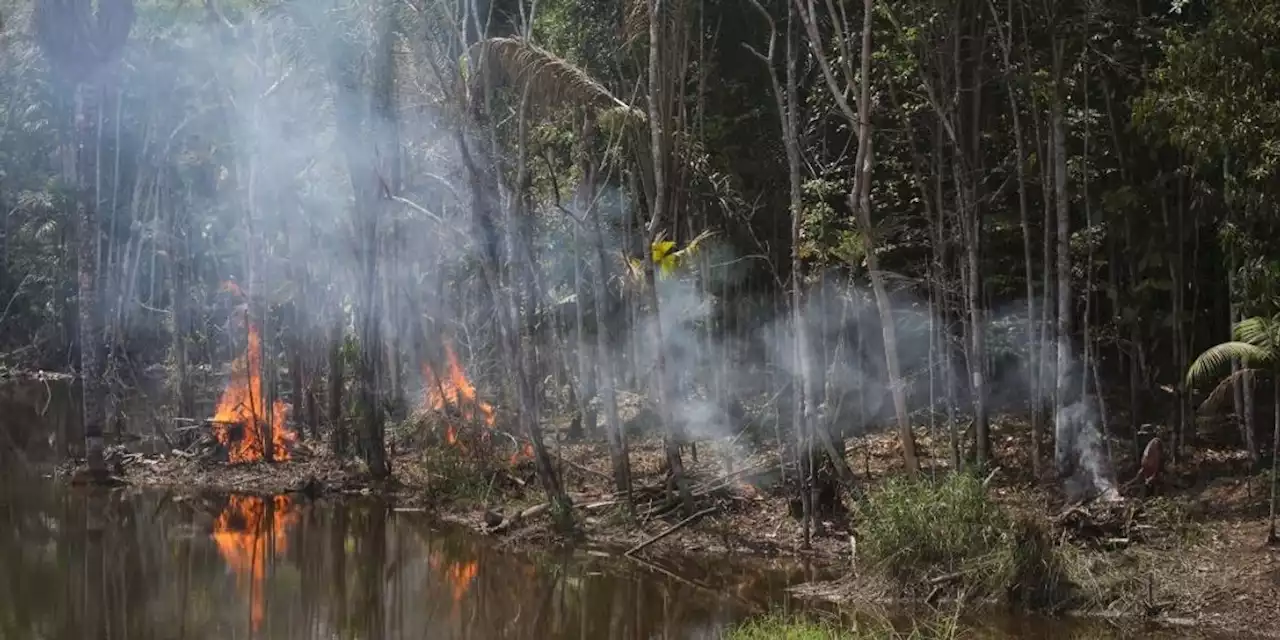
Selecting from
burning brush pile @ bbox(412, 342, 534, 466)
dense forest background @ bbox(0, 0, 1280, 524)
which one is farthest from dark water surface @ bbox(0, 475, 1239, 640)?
dense forest background @ bbox(0, 0, 1280, 524)

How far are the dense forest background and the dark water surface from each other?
215cm

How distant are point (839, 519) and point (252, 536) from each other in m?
8.56

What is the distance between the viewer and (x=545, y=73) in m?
15.6

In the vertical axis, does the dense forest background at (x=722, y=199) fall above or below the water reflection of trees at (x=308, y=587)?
above

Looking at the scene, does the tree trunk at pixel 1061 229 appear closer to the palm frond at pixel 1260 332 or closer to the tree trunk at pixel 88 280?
the palm frond at pixel 1260 332

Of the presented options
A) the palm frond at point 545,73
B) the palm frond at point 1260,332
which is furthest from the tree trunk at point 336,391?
the palm frond at point 1260,332

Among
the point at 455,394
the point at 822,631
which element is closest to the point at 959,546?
the point at 822,631

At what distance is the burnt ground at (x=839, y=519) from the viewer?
463 inches

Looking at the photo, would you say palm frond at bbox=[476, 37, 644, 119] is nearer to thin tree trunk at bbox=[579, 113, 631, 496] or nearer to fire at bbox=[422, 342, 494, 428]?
thin tree trunk at bbox=[579, 113, 631, 496]

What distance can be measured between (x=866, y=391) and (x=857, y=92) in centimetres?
935

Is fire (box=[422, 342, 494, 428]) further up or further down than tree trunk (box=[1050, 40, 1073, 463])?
further down

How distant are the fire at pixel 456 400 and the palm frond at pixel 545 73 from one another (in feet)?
18.9

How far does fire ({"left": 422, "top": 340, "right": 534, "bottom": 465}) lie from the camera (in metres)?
19.7

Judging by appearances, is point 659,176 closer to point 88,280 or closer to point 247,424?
point 247,424
